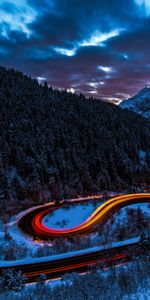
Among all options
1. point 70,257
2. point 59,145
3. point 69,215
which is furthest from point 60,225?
point 59,145

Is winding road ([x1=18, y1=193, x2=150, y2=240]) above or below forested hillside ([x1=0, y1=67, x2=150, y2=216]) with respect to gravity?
below

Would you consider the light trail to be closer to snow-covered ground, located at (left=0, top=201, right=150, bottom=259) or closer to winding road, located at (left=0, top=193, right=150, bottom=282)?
winding road, located at (left=0, top=193, right=150, bottom=282)

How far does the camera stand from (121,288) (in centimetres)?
1617

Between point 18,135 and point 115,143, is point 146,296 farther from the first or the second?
point 115,143

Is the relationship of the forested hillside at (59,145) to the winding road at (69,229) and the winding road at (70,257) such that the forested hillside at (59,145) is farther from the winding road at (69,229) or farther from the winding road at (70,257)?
the winding road at (70,257)

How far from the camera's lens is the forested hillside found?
75.6 m

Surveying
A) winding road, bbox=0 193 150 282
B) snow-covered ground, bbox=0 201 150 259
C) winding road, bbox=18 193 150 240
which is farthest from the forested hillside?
winding road, bbox=0 193 150 282

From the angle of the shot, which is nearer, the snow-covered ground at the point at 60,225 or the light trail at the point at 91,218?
the snow-covered ground at the point at 60,225

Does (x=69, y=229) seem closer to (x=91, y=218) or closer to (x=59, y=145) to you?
(x=91, y=218)

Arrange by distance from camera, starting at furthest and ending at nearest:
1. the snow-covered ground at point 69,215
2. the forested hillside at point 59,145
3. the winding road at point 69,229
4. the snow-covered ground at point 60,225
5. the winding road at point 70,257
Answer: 1. the forested hillside at point 59,145
2. the snow-covered ground at point 69,215
3. the winding road at point 69,229
4. the snow-covered ground at point 60,225
5. the winding road at point 70,257

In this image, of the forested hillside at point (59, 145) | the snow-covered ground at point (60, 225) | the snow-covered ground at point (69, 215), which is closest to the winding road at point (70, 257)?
the snow-covered ground at point (60, 225)

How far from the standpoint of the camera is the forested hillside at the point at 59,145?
75.6 metres

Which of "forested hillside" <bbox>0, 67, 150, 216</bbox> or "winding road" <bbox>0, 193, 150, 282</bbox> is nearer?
"winding road" <bbox>0, 193, 150, 282</bbox>

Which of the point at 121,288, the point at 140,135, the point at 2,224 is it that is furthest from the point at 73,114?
the point at 121,288
